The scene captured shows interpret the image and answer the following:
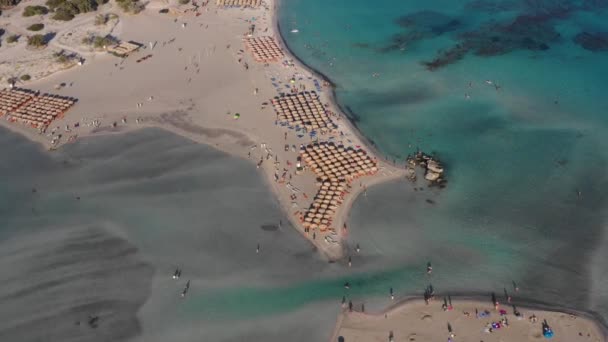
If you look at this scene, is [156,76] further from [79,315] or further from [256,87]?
[79,315]

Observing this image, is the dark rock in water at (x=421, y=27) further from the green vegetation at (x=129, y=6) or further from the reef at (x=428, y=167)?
the green vegetation at (x=129, y=6)

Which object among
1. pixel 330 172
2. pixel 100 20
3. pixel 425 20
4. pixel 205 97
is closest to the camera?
pixel 330 172

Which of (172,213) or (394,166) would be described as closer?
(172,213)

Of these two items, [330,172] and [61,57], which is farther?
[61,57]

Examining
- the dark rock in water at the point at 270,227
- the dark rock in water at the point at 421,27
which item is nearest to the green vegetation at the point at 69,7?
the dark rock in water at the point at 421,27

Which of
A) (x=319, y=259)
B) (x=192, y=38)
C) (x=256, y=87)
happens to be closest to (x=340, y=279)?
(x=319, y=259)

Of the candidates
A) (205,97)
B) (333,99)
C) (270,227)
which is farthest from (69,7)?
(270,227)

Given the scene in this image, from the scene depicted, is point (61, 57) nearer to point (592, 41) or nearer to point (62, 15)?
point (62, 15)
